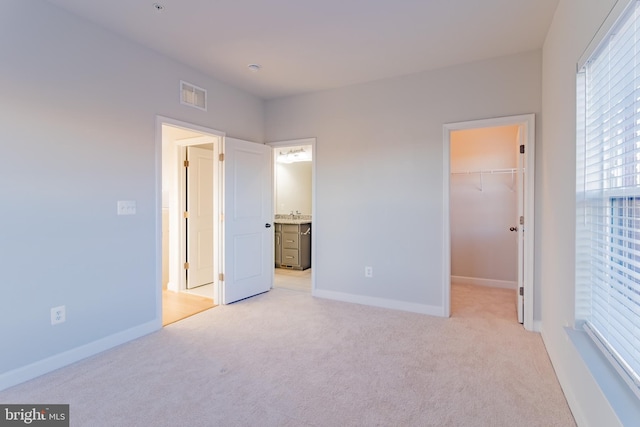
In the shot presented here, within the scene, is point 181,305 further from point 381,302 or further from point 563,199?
point 563,199

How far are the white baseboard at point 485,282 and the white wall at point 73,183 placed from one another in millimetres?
4141

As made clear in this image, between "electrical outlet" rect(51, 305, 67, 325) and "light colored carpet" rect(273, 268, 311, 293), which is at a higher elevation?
"electrical outlet" rect(51, 305, 67, 325)

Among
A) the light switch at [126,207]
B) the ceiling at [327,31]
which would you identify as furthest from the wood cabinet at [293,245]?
the light switch at [126,207]

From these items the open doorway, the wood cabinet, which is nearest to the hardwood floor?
the open doorway

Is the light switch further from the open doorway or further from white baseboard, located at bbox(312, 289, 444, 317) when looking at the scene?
white baseboard, located at bbox(312, 289, 444, 317)

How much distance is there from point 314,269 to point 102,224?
8.06 ft

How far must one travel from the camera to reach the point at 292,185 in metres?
6.84

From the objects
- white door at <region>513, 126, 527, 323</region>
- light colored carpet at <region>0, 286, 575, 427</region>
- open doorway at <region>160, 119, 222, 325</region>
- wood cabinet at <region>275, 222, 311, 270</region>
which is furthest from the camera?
wood cabinet at <region>275, 222, 311, 270</region>

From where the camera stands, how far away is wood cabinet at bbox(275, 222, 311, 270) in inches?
237

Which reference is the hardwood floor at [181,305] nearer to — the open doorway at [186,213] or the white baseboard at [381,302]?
the open doorway at [186,213]

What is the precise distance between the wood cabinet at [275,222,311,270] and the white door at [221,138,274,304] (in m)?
1.32

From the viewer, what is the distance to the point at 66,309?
2521mm

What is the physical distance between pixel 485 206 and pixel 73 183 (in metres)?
4.92

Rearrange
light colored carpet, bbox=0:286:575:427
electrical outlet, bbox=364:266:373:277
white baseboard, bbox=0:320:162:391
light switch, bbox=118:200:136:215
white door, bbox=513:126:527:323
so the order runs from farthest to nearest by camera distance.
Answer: electrical outlet, bbox=364:266:373:277 < white door, bbox=513:126:527:323 < light switch, bbox=118:200:136:215 < white baseboard, bbox=0:320:162:391 < light colored carpet, bbox=0:286:575:427
